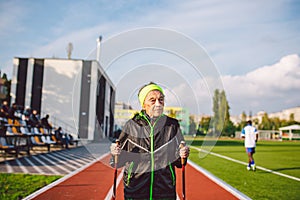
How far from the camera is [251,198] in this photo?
7129 millimetres

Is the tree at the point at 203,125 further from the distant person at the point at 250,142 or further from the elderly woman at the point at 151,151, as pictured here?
the distant person at the point at 250,142

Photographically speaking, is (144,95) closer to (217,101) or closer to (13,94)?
(217,101)

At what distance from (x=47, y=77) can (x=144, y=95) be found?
1219 inches

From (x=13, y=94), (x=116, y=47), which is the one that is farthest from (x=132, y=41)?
(x=13, y=94)

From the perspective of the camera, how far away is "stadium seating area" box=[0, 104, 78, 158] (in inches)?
552

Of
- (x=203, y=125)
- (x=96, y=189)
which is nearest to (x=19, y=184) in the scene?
(x=96, y=189)

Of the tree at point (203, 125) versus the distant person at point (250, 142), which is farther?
the distant person at point (250, 142)

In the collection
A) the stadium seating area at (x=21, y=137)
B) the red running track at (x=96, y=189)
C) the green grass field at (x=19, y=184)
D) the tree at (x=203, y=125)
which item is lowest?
the red running track at (x=96, y=189)

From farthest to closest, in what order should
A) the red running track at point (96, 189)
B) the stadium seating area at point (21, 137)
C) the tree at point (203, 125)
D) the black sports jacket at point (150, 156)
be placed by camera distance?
the stadium seating area at point (21, 137) → the red running track at point (96, 189) → the tree at point (203, 125) → the black sports jacket at point (150, 156)

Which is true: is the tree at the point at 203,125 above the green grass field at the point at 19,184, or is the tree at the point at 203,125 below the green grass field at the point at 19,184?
above

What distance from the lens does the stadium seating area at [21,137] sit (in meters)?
14.0

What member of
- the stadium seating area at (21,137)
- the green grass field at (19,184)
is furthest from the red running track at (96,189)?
the stadium seating area at (21,137)

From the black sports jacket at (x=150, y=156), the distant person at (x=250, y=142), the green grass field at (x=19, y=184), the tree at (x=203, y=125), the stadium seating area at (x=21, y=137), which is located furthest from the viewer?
the stadium seating area at (x=21, y=137)

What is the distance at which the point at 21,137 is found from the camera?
15.8 meters
